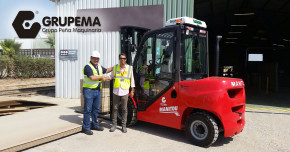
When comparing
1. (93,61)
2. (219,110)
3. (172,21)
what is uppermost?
(172,21)

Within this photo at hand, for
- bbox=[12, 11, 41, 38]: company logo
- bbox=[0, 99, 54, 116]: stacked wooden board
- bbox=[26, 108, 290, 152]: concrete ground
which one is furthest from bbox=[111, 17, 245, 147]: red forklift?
bbox=[12, 11, 41, 38]: company logo

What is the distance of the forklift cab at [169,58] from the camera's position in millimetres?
4562

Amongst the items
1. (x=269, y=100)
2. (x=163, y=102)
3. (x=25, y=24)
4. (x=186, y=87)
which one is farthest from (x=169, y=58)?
(x=25, y=24)

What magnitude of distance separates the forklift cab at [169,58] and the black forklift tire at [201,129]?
23.7 inches

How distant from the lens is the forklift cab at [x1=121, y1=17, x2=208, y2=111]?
456cm

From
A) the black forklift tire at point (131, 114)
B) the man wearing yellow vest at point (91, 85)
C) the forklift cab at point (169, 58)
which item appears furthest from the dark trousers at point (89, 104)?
the forklift cab at point (169, 58)

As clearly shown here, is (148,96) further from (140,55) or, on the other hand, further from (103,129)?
(103,129)

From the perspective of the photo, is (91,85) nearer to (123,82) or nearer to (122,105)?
(123,82)

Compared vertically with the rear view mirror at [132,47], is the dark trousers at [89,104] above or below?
below

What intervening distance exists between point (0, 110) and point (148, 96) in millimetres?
4767

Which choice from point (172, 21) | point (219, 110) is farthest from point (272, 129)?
point (172, 21)

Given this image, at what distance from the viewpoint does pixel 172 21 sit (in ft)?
16.1

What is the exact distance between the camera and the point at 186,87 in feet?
14.8

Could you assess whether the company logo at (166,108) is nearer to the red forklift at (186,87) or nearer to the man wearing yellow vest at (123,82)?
the red forklift at (186,87)
